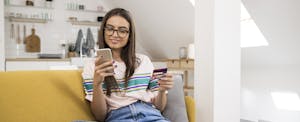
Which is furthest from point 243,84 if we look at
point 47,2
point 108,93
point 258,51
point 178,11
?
point 47,2

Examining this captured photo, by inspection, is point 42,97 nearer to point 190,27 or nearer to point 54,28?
point 190,27

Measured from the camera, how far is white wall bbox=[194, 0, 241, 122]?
70.6 inches

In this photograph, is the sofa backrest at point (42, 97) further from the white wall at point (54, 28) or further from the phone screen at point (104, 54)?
the white wall at point (54, 28)

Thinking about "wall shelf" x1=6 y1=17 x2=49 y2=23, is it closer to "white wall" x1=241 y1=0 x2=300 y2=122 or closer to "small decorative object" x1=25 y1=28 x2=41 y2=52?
"small decorative object" x1=25 y1=28 x2=41 y2=52

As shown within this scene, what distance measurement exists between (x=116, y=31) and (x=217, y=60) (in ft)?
2.30

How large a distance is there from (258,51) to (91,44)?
302 cm

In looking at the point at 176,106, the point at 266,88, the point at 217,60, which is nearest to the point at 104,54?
the point at 176,106

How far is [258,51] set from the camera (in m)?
3.37

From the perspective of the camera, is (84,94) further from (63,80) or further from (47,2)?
(47,2)

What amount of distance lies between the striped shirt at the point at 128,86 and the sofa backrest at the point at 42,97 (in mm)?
74

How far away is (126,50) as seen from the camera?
1551mm

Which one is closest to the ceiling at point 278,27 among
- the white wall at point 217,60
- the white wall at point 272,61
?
the white wall at point 272,61

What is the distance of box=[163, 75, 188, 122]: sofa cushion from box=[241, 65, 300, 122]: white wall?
188 cm

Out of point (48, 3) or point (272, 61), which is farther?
point (48, 3)
